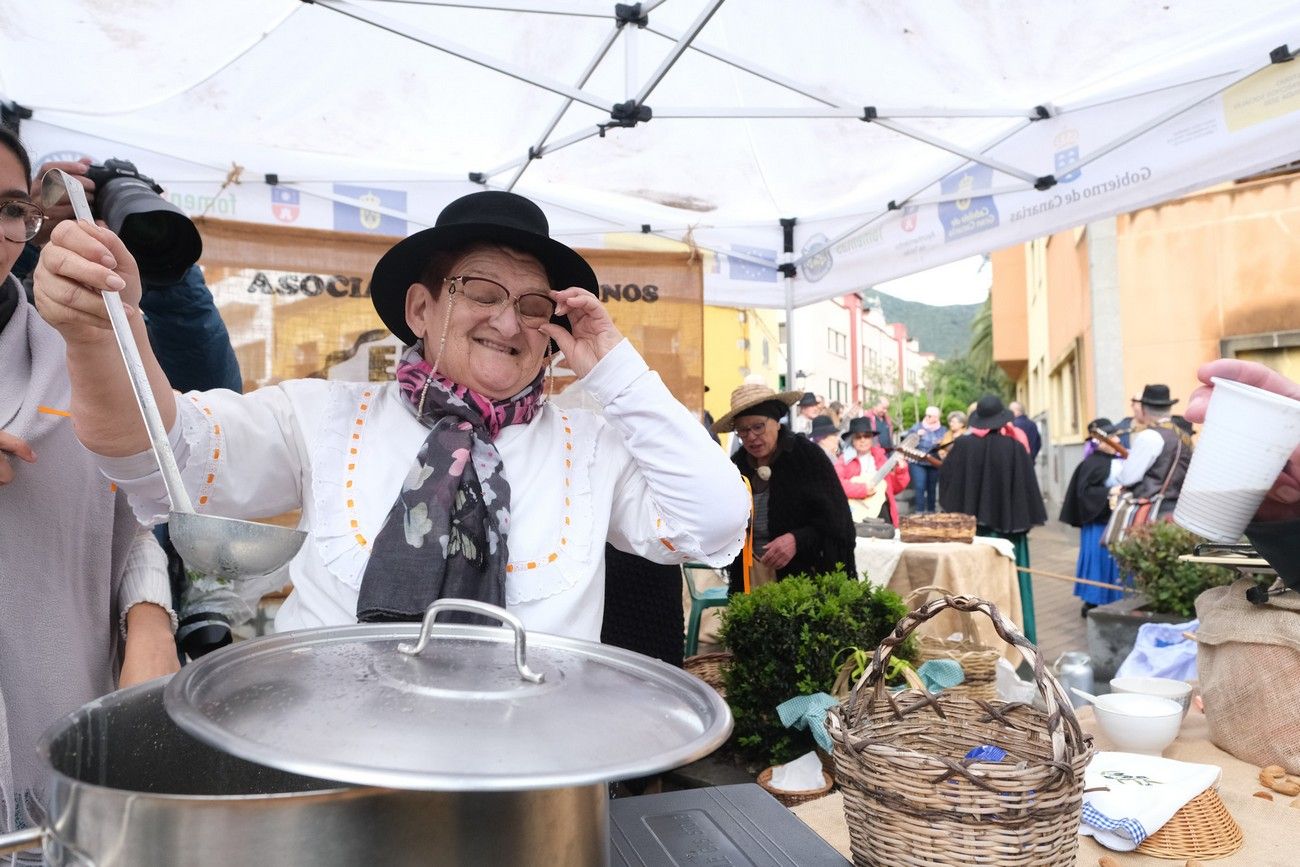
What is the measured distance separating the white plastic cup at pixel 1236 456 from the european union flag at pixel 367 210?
4.43 meters

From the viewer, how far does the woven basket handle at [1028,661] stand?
1096mm

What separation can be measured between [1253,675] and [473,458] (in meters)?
1.68

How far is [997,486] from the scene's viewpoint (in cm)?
759

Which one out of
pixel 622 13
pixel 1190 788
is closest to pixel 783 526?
pixel 622 13

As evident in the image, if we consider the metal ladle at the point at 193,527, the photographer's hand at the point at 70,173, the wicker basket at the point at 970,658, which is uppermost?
the photographer's hand at the point at 70,173

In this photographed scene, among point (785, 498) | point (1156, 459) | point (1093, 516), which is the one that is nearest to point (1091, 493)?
point (1093, 516)

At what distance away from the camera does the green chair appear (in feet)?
15.0

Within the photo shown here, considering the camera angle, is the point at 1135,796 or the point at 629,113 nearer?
the point at 1135,796

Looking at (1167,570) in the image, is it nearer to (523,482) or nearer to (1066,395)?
(523,482)

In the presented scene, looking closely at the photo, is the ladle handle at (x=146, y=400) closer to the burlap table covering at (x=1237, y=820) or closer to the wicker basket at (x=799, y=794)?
the burlap table covering at (x=1237, y=820)

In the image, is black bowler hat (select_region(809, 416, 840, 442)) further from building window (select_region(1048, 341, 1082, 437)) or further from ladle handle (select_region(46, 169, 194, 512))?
building window (select_region(1048, 341, 1082, 437))

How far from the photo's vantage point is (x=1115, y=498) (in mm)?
7578

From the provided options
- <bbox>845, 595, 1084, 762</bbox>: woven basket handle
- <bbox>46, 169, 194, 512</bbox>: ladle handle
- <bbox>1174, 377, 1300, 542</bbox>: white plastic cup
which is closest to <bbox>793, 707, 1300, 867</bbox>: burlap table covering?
<bbox>845, 595, 1084, 762</bbox>: woven basket handle

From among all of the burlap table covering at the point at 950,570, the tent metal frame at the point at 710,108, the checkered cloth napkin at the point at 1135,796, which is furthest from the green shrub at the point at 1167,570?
the checkered cloth napkin at the point at 1135,796
